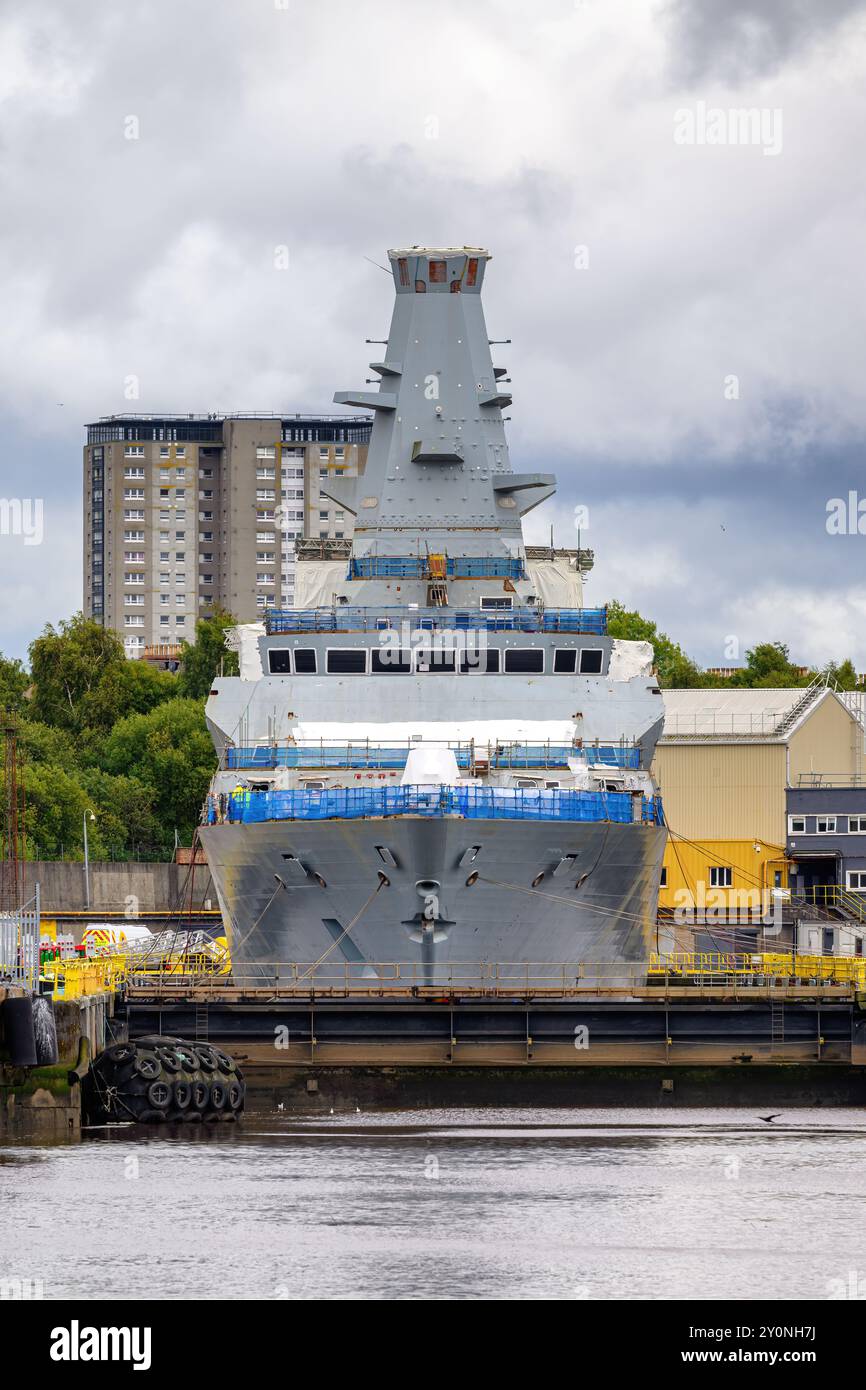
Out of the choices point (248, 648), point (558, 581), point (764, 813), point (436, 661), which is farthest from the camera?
point (764, 813)

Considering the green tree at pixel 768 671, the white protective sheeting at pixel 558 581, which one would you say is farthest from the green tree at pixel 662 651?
the white protective sheeting at pixel 558 581

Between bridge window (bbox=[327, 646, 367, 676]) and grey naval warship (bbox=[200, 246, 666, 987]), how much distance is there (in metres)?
0.06

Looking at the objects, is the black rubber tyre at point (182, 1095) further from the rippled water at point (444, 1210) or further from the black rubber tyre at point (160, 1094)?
the rippled water at point (444, 1210)

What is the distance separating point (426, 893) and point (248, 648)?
1754 cm

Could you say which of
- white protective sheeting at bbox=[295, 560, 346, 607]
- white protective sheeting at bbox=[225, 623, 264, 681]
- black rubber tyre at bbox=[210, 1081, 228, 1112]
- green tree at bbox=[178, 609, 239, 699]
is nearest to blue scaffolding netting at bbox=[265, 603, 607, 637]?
white protective sheeting at bbox=[225, 623, 264, 681]

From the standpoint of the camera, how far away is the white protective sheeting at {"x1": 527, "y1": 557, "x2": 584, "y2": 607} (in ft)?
272

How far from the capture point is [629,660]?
76.1 m

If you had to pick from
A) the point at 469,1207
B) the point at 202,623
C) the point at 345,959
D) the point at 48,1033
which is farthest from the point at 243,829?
the point at 202,623

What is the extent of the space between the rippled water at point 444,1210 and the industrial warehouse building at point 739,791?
48426 mm

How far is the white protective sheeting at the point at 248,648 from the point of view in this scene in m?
74.7

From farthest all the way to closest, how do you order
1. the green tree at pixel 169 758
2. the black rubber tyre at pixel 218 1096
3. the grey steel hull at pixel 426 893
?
the green tree at pixel 169 758, the grey steel hull at pixel 426 893, the black rubber tyre at pixel 218 1096

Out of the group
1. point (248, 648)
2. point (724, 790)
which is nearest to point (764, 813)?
point (724, 790)

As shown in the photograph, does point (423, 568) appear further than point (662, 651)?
No

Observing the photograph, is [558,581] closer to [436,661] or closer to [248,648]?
[248,648]
